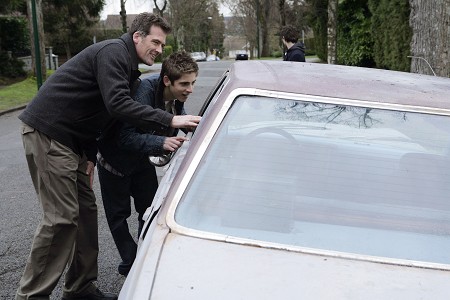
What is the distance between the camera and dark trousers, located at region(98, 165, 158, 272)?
12.0 ft

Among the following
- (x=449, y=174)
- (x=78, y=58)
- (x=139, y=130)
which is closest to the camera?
(x=449, y=174)

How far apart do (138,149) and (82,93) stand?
426 mm

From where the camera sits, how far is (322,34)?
29.5 metres

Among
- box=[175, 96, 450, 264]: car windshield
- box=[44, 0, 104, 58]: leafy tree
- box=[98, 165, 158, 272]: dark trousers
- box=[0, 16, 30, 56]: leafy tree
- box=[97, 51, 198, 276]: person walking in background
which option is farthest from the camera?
box=[44, 0, 104, 58]: leafy tree

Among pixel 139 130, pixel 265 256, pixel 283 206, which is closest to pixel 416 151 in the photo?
pixel 283 206

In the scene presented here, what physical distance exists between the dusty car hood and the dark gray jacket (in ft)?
3.88

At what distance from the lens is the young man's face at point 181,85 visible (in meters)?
3.37

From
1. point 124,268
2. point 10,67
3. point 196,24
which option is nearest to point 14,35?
point 10,67

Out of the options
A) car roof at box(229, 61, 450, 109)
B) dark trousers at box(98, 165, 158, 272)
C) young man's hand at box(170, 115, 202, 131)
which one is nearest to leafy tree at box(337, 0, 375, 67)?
dark trousers at box(98, 165, 158, 272)

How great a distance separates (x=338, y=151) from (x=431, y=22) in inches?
216

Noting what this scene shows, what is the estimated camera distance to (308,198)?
2.26 m

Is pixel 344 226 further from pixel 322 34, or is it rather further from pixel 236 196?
pixel 322 34

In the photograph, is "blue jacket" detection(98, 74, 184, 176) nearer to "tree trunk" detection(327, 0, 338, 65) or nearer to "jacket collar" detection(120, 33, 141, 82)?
"jacket collar" detection(120, 33, 141, 82)

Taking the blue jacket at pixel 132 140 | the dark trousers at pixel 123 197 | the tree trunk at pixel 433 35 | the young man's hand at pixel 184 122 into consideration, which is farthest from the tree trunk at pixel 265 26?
the young man's hand at pixel 184 122
